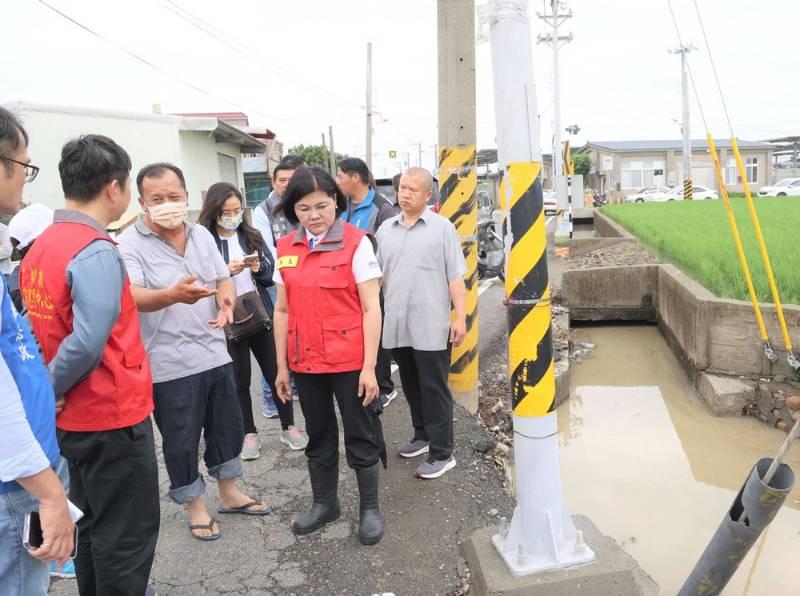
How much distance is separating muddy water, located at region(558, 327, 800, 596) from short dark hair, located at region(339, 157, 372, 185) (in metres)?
2.62

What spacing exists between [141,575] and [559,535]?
1.60 meters

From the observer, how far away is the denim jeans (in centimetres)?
146

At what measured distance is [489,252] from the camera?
11.5 metres

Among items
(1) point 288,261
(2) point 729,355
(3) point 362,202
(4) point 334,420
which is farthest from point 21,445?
(2) point 729,355

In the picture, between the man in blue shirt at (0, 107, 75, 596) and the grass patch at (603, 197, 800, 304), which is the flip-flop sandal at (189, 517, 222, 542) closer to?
the man in blue shirt at (0, 107, 75, 596)

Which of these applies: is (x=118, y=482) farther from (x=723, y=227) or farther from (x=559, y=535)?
(x=723, y=227)

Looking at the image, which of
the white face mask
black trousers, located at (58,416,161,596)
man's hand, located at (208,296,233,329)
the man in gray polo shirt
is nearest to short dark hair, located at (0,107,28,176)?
black trousers, located at (58,416,161,596)

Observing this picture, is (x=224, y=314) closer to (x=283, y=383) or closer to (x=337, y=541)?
(x=283, y=383)

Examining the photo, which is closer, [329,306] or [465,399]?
[329,306]

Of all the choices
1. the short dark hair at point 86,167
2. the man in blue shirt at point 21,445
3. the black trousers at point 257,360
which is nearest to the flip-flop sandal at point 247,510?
the black trousers at point 257,360

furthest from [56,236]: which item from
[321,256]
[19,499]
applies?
[321,256]

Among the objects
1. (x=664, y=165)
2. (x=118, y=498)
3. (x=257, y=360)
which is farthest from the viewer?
(x=664, y=165)

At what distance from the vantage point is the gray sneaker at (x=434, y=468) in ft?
11.9

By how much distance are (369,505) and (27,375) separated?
1923 mm
